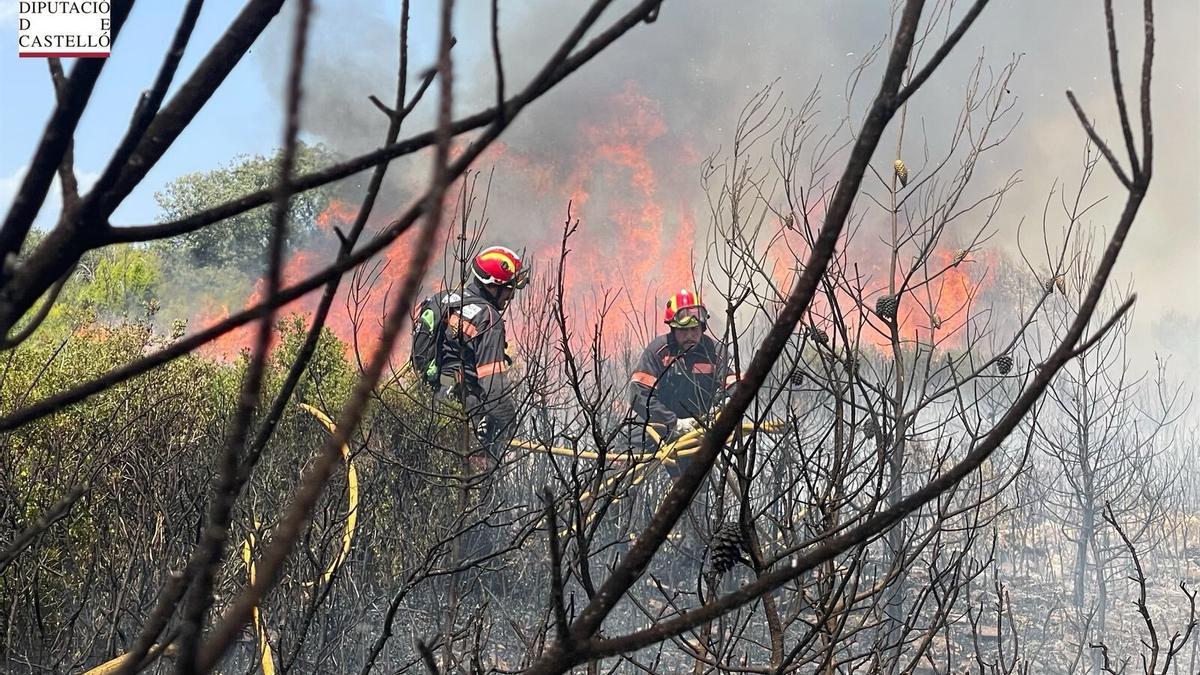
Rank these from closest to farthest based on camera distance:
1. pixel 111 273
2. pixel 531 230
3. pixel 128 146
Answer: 1. pixel 128 146
2. pixel 111 273
3. pixel 531 230

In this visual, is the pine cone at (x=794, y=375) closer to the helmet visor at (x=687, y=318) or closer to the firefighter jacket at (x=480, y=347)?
the firefighter jacket at (x=480, y=347)

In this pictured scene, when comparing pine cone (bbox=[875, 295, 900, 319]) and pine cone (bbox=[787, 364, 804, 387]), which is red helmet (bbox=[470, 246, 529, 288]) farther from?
pine cone (bbox=[787, 364, 804, 387])

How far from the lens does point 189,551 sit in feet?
13.1

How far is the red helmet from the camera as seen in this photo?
596cm

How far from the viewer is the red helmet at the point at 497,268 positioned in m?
5.96

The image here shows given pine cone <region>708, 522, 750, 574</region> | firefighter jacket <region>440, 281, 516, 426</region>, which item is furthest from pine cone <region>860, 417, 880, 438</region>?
firefighter jacket <region>440, 281, 516, 426</region>

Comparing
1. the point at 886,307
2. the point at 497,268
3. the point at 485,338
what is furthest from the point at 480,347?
the point at 886,307

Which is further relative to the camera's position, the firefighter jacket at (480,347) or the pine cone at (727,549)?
the firefighter jacket at (480,347)

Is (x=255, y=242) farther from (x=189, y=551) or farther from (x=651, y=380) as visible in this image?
(x=189, y=551)

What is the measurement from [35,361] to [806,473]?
13.3 ft

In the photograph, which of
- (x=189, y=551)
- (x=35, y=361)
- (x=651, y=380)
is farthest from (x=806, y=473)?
(x=651, y=380)

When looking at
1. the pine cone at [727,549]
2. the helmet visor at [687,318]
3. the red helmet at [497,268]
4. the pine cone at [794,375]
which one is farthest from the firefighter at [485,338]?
the pine cone at [727,549]

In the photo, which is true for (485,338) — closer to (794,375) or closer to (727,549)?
(794,375)

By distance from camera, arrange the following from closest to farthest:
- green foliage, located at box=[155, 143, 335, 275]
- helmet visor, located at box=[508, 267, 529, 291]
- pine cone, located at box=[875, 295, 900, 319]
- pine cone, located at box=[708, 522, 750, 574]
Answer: pine cone, located at box=[708, 522, 750, 574] < pine cone, located at box=[875, 295, 900, 319] < helmet visor, located at box=[508, 267, 529, 291] < green foliage, located at box=[155, 143, 335, 275]
